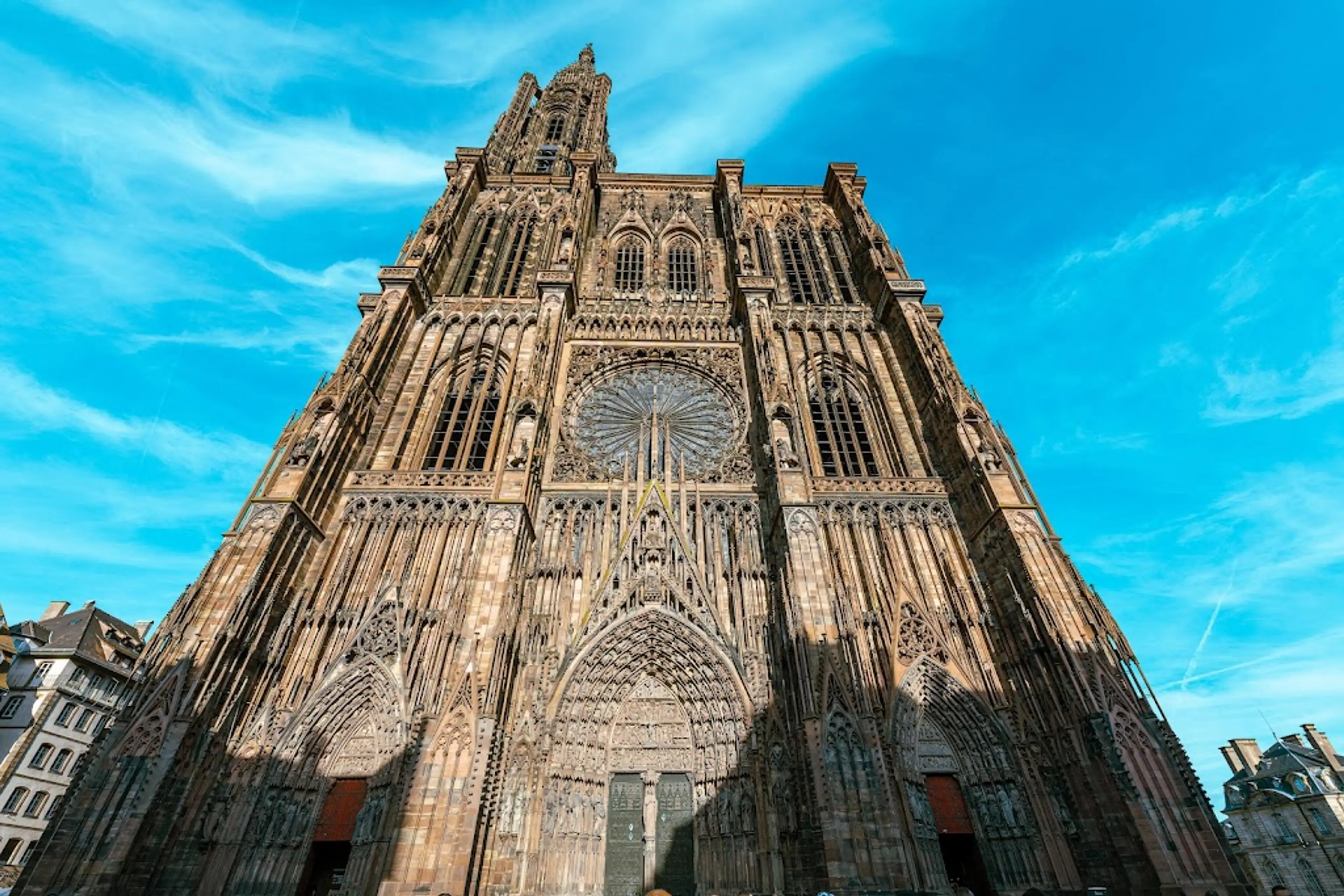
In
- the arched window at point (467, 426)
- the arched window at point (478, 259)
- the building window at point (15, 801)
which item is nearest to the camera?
the arched window at point (467, 426)

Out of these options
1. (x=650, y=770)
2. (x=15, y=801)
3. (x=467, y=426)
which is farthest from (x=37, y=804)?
(x=650, y=770)

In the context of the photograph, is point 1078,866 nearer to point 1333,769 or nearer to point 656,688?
point 656,688

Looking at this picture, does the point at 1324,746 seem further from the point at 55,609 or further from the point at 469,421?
the point at 55,609

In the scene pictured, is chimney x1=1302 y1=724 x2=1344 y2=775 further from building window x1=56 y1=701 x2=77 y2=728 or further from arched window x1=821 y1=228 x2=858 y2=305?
building window x1=56 y1=701 x2=77 y2=728

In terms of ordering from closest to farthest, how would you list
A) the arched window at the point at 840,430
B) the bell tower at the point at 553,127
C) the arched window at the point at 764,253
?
the arched window at the point at 840,430 < the arched window at the point at 764,253 < the bell tower at the point at 553,127

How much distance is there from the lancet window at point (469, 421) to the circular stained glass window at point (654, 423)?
2.80 metres

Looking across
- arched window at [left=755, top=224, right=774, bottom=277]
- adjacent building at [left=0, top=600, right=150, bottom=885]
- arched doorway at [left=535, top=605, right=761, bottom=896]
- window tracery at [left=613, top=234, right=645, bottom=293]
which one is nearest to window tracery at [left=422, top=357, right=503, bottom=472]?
arched doorway at [left=535, top=605, right=761, bottom=896]

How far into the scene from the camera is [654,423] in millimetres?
20625

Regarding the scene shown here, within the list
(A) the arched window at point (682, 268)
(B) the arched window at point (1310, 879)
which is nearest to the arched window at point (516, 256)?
(A) the arched window at point (682, 268)

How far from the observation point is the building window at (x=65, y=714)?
86.9 ft

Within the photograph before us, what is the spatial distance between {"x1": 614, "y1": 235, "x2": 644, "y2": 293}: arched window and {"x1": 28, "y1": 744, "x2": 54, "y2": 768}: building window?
30527 mm

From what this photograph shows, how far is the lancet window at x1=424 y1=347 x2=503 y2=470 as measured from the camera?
61.7ft

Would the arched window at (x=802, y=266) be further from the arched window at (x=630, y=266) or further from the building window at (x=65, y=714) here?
the building window at (x=65, y=714)

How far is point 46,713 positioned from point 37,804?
136 inches
